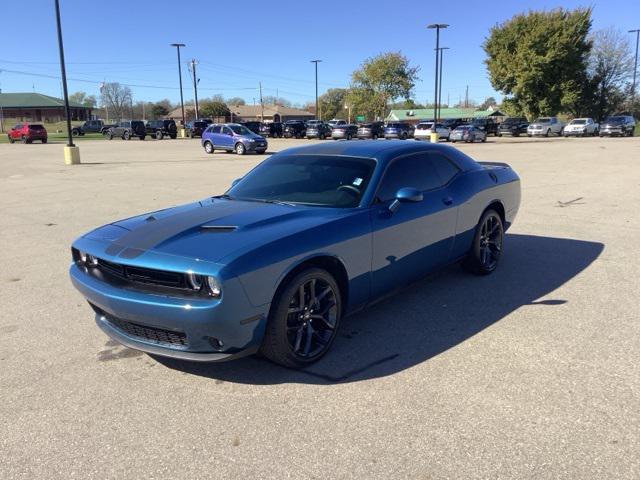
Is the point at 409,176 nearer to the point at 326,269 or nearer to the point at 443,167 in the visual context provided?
the point at 443,167

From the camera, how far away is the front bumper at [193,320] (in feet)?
10.1

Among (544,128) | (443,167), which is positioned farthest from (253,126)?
(443,167)

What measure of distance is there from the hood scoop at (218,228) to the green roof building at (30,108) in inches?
4099

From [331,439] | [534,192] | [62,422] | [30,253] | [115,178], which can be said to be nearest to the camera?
[331,439]

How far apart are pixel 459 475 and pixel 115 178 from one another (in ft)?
52.5

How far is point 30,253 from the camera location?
7066mm

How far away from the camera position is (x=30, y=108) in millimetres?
95375

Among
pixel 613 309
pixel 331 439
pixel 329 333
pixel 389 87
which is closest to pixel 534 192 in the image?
pixel 613 309

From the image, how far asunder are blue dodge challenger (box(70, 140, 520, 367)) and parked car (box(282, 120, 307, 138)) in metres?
46.4

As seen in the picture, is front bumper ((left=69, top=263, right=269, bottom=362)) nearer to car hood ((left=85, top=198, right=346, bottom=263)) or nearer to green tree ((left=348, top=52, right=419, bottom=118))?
car hood ((left=85, top=198, right=346, bottom=263))

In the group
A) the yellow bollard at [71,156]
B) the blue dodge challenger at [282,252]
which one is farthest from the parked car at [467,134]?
the blue dodge challenger at [282,252]

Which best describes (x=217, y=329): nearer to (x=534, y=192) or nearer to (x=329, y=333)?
(x=329, y=333)

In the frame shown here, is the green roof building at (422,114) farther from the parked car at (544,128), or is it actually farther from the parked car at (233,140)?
the parked car at (233,140)

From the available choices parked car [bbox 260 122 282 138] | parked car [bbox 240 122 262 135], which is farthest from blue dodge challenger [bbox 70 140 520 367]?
parked car [bbox 260 122 282 138]
